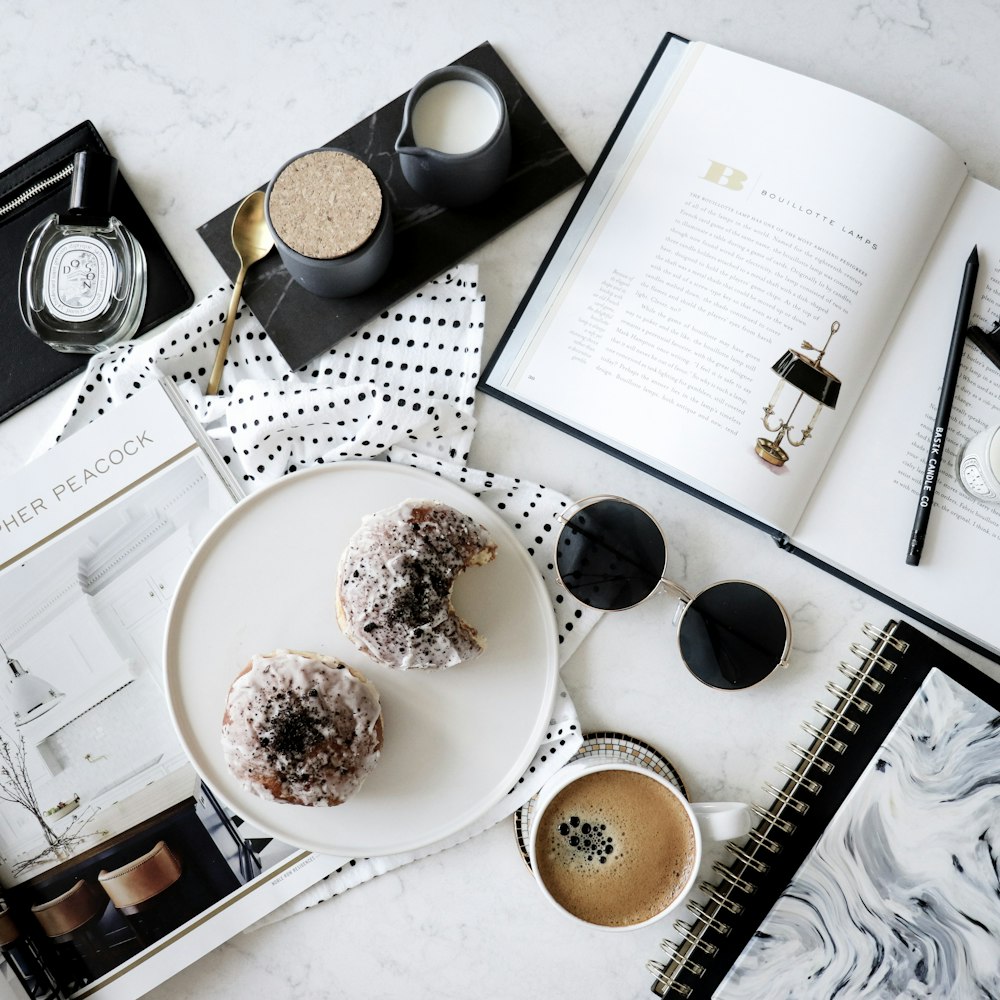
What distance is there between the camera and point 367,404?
93cm

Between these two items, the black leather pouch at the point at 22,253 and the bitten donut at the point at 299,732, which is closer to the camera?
the bitten donut at the point at 299,732

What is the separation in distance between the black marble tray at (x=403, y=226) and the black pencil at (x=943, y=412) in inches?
17.3

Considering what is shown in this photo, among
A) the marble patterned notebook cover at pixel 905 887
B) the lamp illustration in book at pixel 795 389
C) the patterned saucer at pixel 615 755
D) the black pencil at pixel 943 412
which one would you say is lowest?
the marble patterned notebook cover at pixel 905 887

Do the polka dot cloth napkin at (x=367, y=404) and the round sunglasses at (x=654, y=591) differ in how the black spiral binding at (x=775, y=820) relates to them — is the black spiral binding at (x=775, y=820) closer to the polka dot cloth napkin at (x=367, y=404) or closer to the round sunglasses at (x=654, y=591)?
the round sunglasses at (x=654, y=591)

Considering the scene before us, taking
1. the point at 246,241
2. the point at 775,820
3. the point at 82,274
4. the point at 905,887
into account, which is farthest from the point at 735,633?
the point at 82,274

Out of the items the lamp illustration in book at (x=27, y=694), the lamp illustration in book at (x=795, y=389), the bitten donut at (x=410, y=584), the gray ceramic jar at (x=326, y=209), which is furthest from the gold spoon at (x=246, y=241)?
the lamp illustration in book at (x=795, y=389)

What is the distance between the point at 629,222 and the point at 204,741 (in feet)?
2.40

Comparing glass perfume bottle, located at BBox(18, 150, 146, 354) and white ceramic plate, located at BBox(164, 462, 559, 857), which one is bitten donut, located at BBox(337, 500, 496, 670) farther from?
glass perfume bottle, located at BBox(18, 150, 146, 354)

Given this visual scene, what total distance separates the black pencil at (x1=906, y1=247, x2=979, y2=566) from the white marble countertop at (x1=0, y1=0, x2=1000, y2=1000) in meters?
0.09

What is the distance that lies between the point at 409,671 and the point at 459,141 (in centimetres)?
56

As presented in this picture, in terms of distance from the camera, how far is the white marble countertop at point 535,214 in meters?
0.94

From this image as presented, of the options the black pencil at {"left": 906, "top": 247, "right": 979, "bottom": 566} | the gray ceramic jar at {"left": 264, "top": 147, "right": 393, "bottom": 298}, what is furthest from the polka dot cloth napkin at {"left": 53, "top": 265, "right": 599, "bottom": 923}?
the black pencil at {"left": 906, "top": 247, "right": 979, "bottom": 566}

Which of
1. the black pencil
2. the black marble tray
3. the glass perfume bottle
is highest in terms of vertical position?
the glass perfume bottle

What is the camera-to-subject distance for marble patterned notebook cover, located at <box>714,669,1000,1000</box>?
88 centimetres
